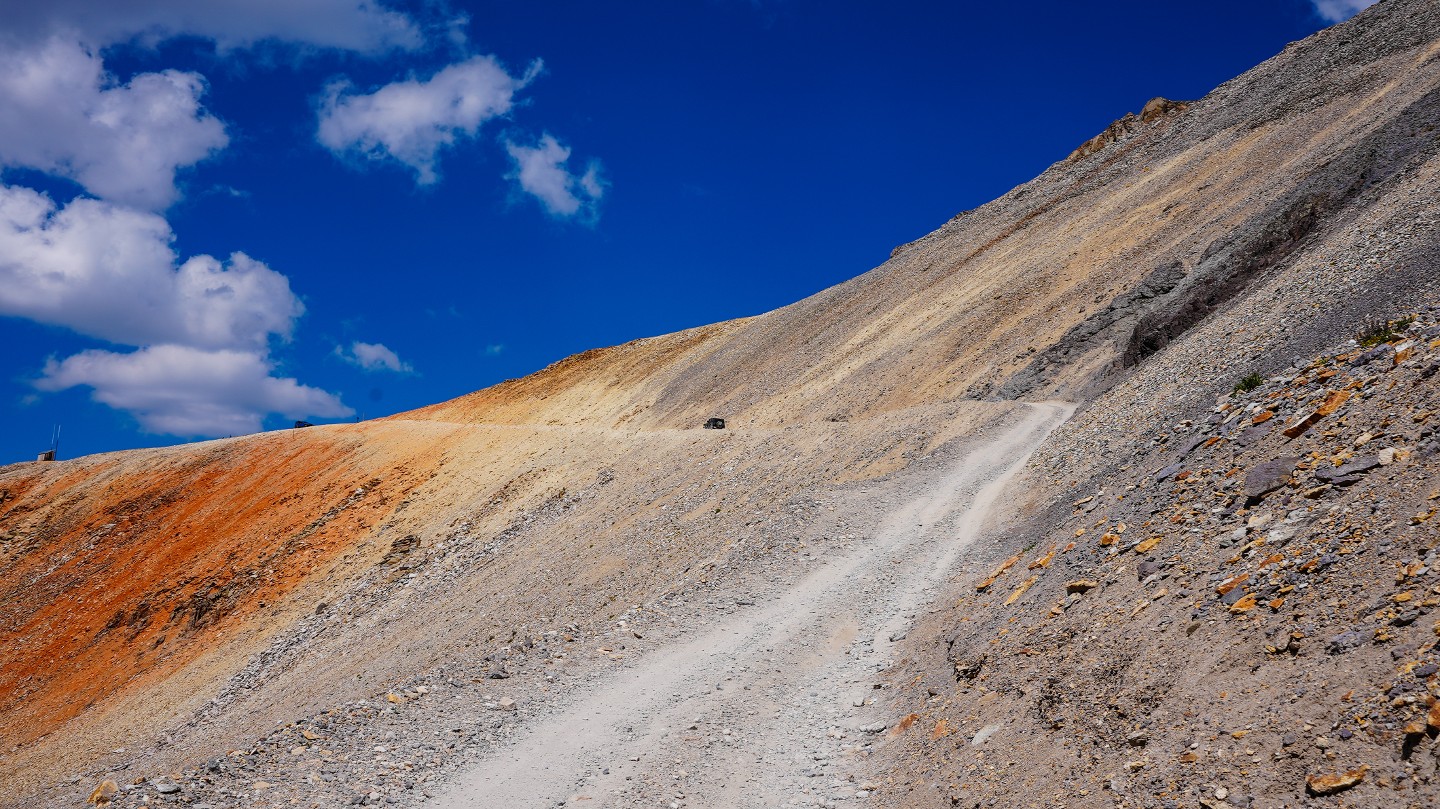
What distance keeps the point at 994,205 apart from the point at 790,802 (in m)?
60.6

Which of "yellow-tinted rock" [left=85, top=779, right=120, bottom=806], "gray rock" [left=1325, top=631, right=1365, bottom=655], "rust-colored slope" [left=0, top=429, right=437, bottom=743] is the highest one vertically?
"rust-colored slope" [left=0, top=429, right=437, bottom=743]

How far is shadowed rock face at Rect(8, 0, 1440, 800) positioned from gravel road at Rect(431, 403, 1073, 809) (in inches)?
99.1

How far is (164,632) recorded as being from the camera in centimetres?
3338

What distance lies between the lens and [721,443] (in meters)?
30.2

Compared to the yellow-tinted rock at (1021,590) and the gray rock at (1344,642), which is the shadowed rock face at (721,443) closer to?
the yellow-tinted rock at (1021,590)

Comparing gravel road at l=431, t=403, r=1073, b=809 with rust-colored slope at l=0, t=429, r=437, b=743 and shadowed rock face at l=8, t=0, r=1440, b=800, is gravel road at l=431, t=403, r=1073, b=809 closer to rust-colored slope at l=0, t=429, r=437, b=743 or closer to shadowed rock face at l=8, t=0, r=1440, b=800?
shadowed rock face at l=8, t=0, r=1440, b=800

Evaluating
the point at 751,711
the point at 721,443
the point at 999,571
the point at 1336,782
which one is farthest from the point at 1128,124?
the point at 1336,782

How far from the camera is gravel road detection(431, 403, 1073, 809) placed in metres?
10.1

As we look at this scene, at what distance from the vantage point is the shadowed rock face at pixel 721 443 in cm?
1969

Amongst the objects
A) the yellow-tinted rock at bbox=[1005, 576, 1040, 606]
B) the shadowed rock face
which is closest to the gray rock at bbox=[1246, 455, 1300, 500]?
the shadowed rock face

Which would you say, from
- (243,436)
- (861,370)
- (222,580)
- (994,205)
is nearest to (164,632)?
(222,580)

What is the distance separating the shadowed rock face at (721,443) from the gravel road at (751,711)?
252cm

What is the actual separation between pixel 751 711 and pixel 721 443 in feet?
60.7

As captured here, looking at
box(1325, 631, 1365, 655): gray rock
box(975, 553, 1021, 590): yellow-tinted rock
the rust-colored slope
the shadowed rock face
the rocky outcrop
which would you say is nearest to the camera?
box(1325, 631, 1365, 655): gray rock
